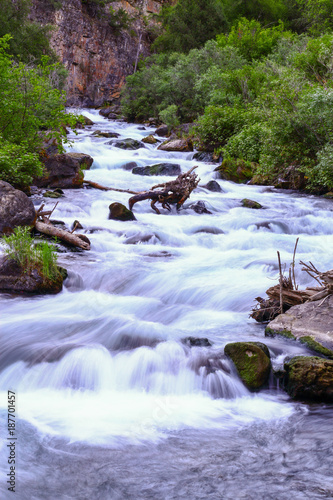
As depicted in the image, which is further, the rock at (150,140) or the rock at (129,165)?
the rock at (150,140)

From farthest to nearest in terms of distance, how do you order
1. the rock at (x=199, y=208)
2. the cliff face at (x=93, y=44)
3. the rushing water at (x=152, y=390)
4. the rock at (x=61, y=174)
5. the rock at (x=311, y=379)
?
the cliff face at (x=93, y=44)
the rock at (x=61, y=174)
the rock at (x=199, y=208)
the rock at (x=311, y=379)
the rushing water at (x=152, y=390)

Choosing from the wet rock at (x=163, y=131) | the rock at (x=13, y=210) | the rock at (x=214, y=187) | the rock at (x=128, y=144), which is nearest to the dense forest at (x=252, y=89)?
the wet rock at (x=163, y=131)

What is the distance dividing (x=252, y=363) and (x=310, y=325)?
40.4 inches

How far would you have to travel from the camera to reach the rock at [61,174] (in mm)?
13266

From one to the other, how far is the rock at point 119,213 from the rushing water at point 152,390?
1.91m

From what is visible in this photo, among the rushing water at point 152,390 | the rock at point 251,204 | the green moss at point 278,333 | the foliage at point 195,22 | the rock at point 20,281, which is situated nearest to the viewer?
the rushing water at point 152,390

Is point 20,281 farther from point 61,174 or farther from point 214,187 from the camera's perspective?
point 214,187

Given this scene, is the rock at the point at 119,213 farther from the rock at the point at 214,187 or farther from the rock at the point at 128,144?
the rock at the point at 128,144

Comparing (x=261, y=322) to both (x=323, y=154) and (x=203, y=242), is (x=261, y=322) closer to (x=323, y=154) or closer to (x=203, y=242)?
(x=203, y=242)

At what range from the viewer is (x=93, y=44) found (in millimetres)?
40312

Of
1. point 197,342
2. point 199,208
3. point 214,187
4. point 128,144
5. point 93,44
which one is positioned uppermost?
→ point 93,44

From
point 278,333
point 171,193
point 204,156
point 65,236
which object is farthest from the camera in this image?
point 204,156

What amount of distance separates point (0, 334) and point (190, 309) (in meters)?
2.83

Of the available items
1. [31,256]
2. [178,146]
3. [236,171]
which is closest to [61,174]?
[236,171]
